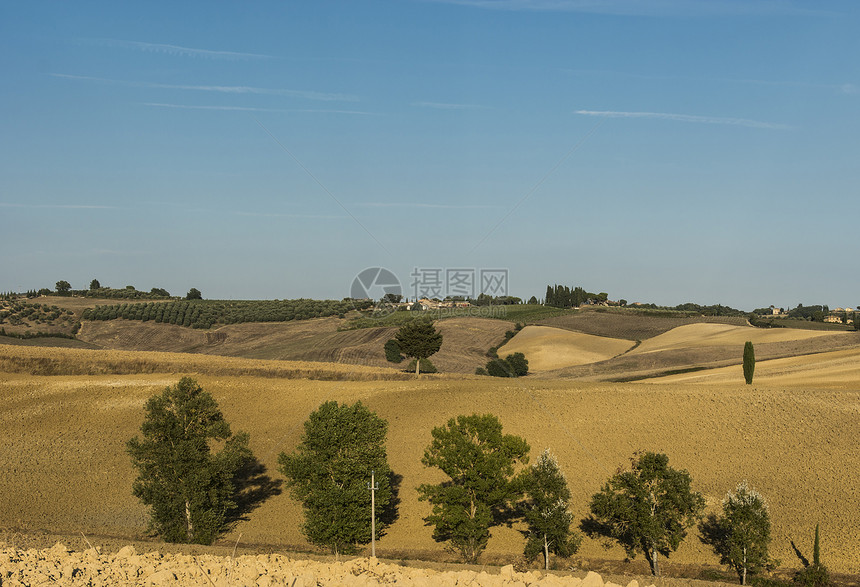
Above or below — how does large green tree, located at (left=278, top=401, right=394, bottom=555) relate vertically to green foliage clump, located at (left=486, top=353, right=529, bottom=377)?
below

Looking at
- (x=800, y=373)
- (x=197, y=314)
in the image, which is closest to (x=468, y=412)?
(x=800, y=373)

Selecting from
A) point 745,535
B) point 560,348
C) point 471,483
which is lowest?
point 745,535

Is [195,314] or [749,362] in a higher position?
[195,314]

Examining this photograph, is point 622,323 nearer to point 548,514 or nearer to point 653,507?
point 653,507

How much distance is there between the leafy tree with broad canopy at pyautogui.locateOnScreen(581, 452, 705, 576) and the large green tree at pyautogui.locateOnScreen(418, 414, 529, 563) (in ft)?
16.2

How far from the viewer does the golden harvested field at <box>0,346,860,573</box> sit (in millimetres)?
36531

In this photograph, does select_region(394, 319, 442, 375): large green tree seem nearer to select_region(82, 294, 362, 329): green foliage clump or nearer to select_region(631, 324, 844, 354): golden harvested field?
select_region(631, 324, 844, 354): golden harvested field

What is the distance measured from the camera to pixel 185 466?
3562cm

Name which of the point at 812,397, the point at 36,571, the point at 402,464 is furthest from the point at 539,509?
the point at 812,397

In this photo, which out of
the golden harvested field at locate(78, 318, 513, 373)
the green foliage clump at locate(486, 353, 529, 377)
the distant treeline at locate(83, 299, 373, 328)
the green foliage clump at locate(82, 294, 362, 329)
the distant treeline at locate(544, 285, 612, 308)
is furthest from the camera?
the distant treeline at locate(544, 285, 612, 308)

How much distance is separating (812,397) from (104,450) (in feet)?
167

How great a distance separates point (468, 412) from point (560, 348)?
178 feet

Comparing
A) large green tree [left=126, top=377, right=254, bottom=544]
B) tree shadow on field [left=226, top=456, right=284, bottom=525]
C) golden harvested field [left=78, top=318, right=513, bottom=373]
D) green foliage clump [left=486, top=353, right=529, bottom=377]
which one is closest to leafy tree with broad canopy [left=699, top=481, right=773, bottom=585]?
large green tree [left=126, top=377, right=254, bottom=544]

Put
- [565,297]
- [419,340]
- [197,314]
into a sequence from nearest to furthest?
1. [419,340]
2. [197,314]
3. [565,297]
